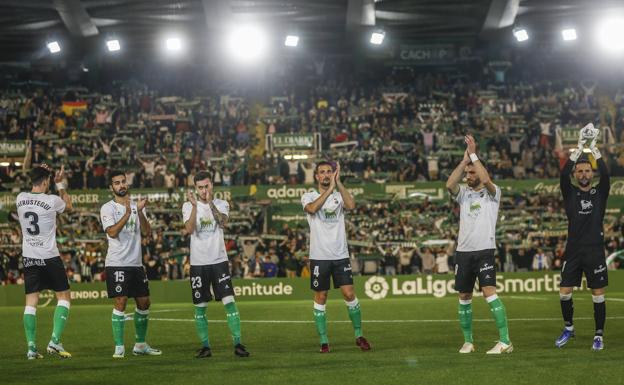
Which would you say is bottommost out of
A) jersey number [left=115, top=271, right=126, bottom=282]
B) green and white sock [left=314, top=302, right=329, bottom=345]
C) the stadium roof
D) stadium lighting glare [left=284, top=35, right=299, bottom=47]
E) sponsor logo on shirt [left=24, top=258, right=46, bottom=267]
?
green and white sock [left=314, top=302, right=329, bottom=345]

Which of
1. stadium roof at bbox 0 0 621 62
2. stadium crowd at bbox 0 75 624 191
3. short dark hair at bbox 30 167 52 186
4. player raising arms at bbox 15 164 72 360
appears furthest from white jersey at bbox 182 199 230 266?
stadium roof at bbox 0 0 621 62

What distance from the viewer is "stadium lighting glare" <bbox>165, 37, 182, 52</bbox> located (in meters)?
39.9

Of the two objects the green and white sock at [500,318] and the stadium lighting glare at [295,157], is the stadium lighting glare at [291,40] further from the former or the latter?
the green and white sock at [500,318]

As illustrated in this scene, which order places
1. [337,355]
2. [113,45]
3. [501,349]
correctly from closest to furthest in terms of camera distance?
1. [501,349]
2. [337,355]
3. [113,45]

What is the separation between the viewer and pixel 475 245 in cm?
1134

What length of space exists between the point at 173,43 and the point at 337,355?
3087 cm

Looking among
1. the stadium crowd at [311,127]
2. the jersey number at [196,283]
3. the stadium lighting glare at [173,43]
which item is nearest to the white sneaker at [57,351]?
the jersey number at [196,283]

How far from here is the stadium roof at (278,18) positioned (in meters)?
39.1

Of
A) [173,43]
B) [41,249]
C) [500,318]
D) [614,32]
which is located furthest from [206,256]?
[614,32]

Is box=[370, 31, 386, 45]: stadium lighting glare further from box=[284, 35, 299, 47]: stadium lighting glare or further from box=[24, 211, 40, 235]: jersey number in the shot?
box=[24, 211, 40, 235]: jersey number

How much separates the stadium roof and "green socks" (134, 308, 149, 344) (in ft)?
88.7

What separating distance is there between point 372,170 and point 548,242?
800 centimetres

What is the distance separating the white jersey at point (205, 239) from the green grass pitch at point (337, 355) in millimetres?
1305

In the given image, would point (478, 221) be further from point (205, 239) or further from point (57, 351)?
point (57, 351)
